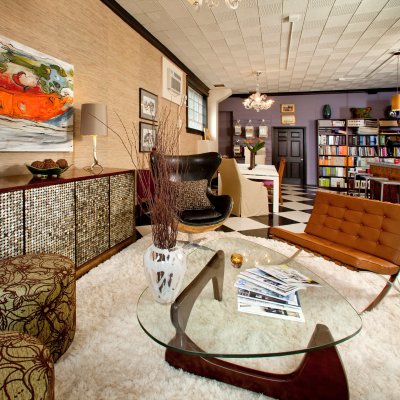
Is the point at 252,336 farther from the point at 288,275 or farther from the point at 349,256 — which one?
the point at 349,256

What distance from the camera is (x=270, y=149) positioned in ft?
31.6

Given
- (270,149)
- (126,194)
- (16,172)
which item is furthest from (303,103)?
(16,172)

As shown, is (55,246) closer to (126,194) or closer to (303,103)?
(126,194)

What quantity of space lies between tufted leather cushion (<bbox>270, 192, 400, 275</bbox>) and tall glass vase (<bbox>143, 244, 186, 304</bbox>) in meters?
1.20

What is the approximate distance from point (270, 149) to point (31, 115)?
8.08m

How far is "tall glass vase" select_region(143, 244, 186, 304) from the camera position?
126cm

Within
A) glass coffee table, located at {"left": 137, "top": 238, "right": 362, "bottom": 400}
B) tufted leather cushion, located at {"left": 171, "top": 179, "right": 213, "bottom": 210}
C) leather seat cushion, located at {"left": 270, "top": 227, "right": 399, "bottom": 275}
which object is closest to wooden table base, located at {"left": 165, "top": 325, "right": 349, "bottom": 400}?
glass coffee table, located at {"left": 137, "top": 238, "right": 362, "bottom": 400}

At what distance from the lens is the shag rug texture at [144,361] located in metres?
1.21

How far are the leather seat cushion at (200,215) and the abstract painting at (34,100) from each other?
4.61 feet

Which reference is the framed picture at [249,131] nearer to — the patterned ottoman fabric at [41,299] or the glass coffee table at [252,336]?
the glass coffee table at [252,336]

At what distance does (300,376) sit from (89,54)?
3601 millimetres

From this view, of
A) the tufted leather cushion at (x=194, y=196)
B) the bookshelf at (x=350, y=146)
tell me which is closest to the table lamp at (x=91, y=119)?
the tufted leather cushion at (x=194, y=196)

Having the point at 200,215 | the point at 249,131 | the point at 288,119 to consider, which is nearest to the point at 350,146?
the point at 288,119

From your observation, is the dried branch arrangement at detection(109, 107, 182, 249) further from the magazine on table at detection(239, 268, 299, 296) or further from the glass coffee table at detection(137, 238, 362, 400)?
the magazine on table at detection(239, 268, 299, 296)
